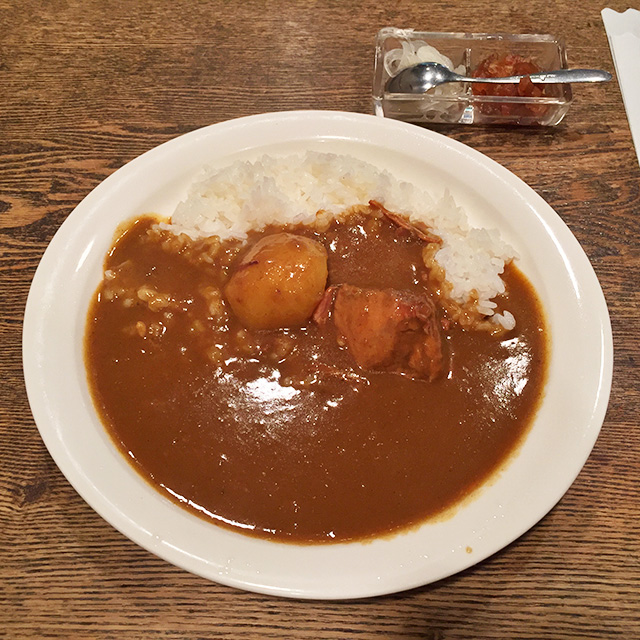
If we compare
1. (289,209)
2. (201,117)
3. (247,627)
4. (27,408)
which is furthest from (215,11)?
(247,627)

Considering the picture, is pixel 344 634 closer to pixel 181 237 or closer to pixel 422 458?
pixel 422 458

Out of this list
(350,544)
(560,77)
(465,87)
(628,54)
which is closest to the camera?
(350,544)

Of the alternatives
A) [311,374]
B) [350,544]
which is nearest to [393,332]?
[311,374]

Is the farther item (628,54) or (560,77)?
(628,54)

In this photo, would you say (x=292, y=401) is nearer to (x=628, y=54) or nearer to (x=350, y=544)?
(x=350, y=544)

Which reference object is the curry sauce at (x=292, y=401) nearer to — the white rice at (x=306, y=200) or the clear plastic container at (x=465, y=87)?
the white rice at (x=306, y=200)

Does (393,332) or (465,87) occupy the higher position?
(465,87)

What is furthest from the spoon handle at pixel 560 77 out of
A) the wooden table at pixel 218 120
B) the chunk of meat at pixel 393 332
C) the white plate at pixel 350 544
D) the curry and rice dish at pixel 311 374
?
the chunk of meat at pixel 393 332
